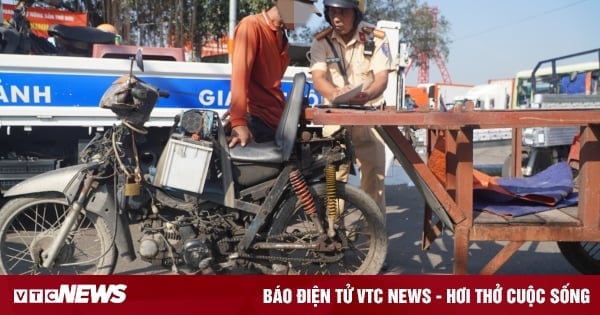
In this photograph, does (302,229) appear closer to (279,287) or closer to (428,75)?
(279,287)

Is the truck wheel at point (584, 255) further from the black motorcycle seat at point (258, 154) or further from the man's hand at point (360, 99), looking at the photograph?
the black motorcycle seat at point (258, 154)

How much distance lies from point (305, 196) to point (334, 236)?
0.29m

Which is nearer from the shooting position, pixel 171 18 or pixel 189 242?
pixel 189 242

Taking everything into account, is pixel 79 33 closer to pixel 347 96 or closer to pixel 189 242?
pixel 189 242

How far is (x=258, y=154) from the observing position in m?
2.80

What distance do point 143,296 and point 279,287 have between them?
61 cm

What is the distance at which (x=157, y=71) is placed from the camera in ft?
13.8

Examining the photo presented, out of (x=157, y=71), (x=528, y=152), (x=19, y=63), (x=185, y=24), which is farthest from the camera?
(x=185, y=24)

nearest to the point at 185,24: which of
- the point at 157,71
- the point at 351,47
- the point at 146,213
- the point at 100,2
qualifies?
the point at 100,2

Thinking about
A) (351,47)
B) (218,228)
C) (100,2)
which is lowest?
(218,228)

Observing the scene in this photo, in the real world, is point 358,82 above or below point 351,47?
below

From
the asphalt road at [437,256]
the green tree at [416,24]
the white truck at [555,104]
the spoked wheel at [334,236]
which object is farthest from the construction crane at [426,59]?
the spoked wheel at [334,236]

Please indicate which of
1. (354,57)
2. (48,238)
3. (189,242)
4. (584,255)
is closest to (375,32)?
(354,57)

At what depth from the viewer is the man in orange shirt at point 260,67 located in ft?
9.51
